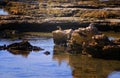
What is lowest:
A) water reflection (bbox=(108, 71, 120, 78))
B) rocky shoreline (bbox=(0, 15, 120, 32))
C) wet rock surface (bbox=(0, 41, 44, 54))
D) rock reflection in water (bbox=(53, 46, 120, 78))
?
rocky shoreline (bbox=(0, 15, 120, 32))

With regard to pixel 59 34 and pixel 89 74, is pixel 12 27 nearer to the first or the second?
pixel 59 34

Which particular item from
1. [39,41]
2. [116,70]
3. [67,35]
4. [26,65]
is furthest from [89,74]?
[39,41]

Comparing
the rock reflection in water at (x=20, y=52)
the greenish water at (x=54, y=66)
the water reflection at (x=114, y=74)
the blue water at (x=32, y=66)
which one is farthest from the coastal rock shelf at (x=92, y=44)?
the water reflection at (x=114, y=74)

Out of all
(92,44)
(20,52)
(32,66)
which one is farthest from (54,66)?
(20,52)

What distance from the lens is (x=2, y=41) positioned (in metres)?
30.1

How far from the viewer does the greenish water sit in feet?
66.4

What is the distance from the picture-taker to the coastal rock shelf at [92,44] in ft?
78.0

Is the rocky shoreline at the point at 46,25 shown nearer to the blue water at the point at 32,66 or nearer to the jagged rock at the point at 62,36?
the jagged rock at the point at 62,36

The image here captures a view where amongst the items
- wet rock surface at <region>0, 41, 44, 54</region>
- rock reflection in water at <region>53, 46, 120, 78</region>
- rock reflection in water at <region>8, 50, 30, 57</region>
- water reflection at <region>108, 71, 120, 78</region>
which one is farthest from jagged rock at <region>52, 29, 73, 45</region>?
water reflection at <region>108, 71, 120, 78</region>

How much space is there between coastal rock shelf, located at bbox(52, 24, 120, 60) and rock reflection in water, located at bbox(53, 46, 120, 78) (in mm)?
414

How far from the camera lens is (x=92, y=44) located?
23938mm

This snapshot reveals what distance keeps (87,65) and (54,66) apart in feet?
5.54

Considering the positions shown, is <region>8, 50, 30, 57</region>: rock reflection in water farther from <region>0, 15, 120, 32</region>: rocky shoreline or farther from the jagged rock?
<region>0, 15, 120, 32</region>: rocky shoreline

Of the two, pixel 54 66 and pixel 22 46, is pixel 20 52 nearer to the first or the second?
pixel 22 46
